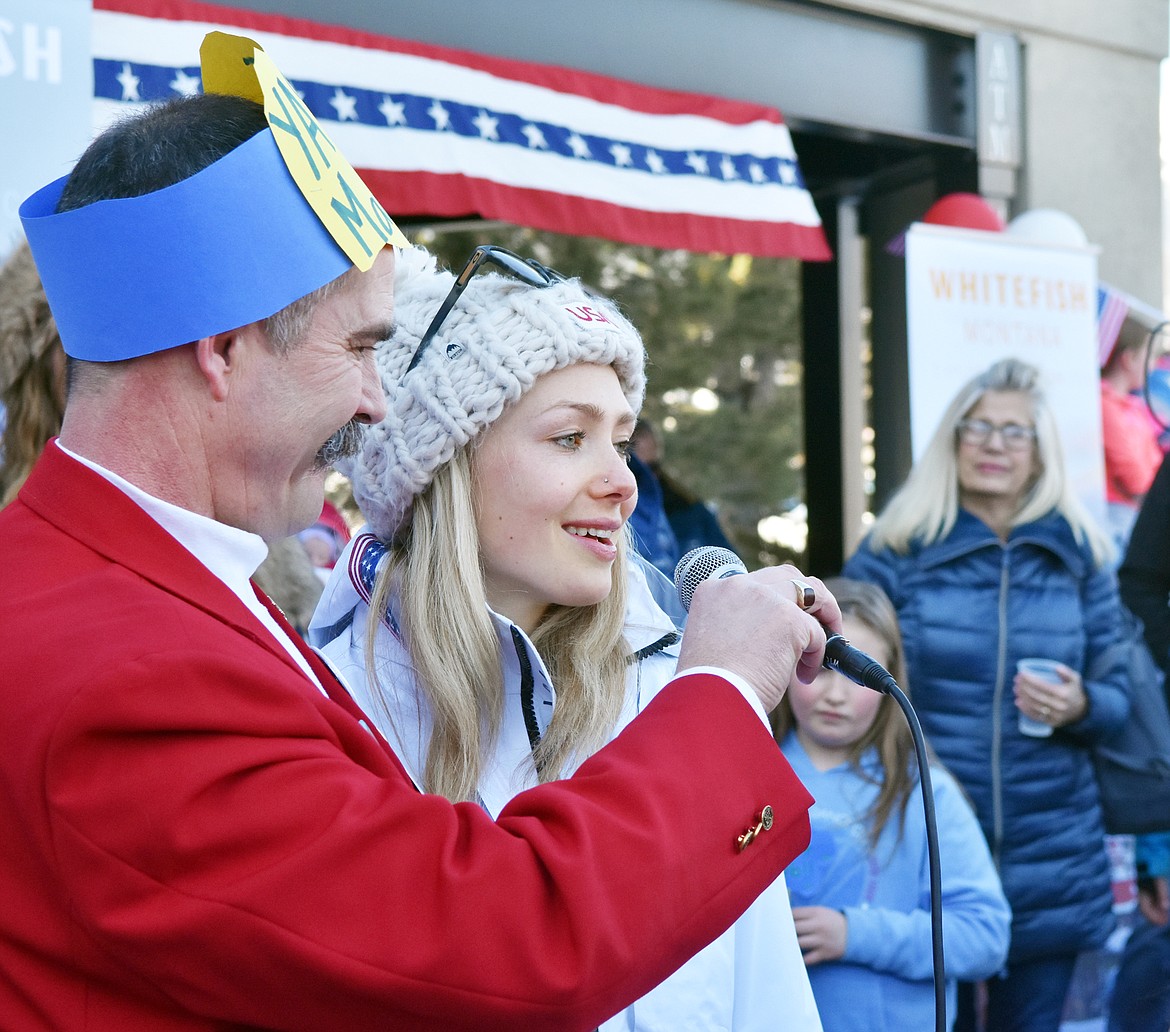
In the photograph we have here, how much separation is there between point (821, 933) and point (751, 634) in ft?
6.07

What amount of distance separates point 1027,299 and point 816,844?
8.75 feet

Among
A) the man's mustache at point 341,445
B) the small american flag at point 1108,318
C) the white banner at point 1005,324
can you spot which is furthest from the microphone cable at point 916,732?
the small american flag at point 1108,318

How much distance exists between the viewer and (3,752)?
105cm

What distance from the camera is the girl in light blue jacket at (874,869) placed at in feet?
9.87

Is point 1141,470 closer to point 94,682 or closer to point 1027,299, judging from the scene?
point 1027,299

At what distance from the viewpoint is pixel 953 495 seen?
420 cm

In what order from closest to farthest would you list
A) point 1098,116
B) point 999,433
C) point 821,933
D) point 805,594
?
point 805,594 < point 821,933 < point 999,433 < point 1098,116

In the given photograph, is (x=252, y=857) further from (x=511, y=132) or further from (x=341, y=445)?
(x=511, y=132)

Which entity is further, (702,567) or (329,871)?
(702,567)

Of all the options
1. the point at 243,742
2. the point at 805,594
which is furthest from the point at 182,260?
the point at 805,594

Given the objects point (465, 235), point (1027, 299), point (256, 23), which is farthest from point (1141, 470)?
point (465, 235)

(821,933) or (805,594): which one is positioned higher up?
(805,594)

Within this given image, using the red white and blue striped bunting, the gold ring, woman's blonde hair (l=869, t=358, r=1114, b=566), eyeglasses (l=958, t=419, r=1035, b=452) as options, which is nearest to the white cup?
woman's blonde hair (l=869, t=358, r=1114, b=566)

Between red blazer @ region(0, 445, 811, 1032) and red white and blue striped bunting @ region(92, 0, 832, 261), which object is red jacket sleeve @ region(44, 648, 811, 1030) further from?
red white and blue striped bunting @ region(92, 0, 832, 261)
